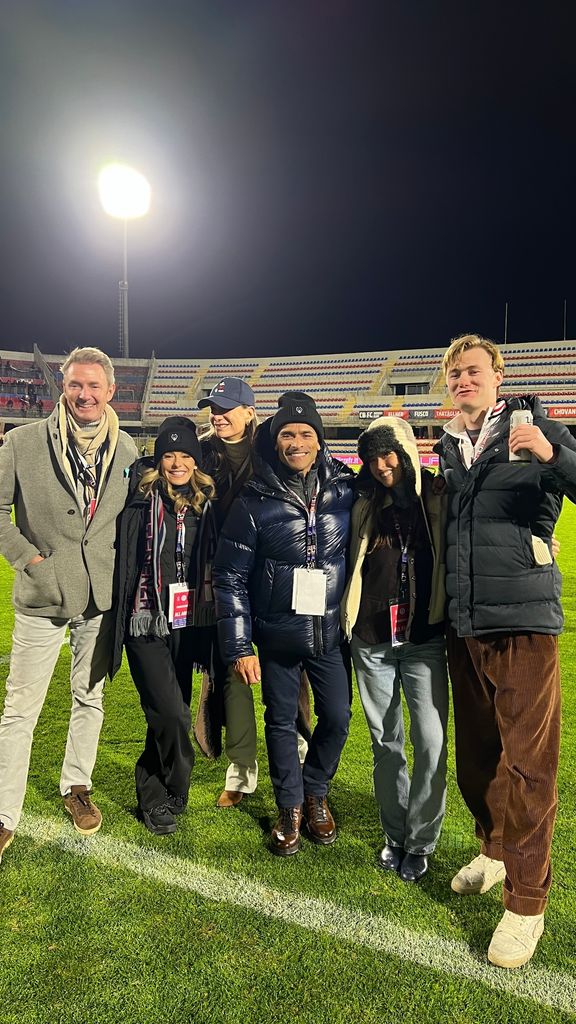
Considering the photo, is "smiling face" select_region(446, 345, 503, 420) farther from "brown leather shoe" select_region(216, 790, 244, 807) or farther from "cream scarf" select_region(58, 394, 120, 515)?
"brown leather shoe" select_region(216, 790, 244, 807)

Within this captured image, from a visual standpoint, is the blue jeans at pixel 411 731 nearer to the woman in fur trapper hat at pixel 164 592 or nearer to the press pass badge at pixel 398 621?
the press pass badge at pixel 398 621

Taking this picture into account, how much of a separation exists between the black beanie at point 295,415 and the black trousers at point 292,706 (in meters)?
0.94

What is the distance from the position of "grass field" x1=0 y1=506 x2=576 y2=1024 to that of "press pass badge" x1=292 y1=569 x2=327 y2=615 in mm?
1038

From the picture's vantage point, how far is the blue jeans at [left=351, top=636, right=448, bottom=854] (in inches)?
92.7

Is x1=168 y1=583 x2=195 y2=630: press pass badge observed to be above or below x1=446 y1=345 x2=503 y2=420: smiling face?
below

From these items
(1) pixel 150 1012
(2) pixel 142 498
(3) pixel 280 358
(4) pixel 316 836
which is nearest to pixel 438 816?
(4) pixel 316 836

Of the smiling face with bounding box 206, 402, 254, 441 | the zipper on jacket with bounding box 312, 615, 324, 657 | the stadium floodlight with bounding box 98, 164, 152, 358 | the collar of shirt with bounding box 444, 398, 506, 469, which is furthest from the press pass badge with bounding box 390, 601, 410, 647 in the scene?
the stadium floodlight with bounding box 98, 164, 152, 358

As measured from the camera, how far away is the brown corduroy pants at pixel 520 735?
204cm

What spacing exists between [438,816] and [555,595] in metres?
0.98

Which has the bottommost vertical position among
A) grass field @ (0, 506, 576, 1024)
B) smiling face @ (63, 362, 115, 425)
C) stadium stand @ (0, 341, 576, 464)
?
grass field @ (0, 506, 576, 1024)

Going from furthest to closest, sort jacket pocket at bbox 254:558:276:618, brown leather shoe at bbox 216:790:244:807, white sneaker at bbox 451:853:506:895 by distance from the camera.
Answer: brown leather shoe at bbox 216:790:244:807 < jacket pocket at bbox 254:558:276:618 < white sneaker at bbox 451:853:506:895

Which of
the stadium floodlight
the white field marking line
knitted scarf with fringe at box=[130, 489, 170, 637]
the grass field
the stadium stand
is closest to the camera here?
the grass field

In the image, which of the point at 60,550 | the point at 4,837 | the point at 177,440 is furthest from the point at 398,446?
the point at 4,837

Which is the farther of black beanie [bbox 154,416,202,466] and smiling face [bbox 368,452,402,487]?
black beanie [bbox 154,416,202,466]
